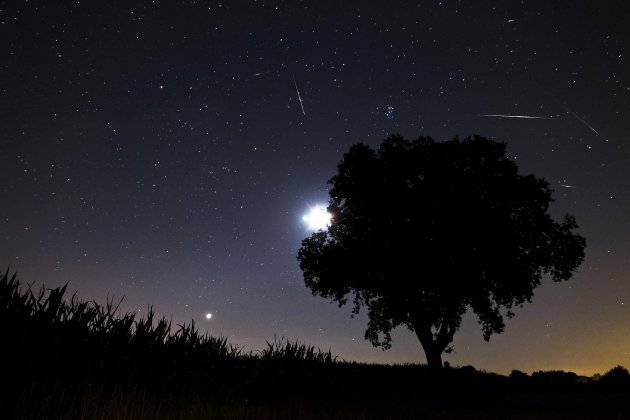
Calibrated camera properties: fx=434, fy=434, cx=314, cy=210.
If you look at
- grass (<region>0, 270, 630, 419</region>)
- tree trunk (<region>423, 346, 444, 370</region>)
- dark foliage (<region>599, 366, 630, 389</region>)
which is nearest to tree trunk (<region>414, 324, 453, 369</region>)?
tree trunk (<region>423, 346, 444, 370</region>)

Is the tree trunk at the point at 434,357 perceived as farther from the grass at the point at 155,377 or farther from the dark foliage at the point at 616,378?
the dark foliage at the point at 616,378

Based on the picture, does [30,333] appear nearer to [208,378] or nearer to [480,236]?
[208,378]

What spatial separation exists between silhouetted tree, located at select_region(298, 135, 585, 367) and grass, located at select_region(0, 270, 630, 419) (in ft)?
24.5

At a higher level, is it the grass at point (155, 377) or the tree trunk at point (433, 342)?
the tree trunk at point (433, 342)

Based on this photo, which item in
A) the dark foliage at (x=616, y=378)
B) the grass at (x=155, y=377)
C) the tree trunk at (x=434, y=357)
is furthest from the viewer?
the tree trunk at (x=434, y=357)

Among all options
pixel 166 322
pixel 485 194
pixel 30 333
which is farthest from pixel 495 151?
pixel 30 333

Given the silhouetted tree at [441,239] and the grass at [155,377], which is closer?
the grass at [155,377]

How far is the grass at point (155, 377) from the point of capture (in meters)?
5.82

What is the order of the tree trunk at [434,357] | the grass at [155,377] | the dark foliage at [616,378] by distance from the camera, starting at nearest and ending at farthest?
the grass at [155,377]
the dark foliage at [616,378]
the tree trunk at [434,357]

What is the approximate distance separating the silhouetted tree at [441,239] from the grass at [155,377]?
24.5 feet

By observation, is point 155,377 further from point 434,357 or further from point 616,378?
point 616,378

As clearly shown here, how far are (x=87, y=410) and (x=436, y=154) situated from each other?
24646 millimetres

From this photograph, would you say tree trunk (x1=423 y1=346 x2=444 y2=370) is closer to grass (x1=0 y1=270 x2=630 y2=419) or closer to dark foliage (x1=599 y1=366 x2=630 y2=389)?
grass (x1=0 y1=270 x2=630 y2=419)

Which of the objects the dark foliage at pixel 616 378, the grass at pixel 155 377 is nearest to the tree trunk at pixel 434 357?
the grass at pixel 155 377
